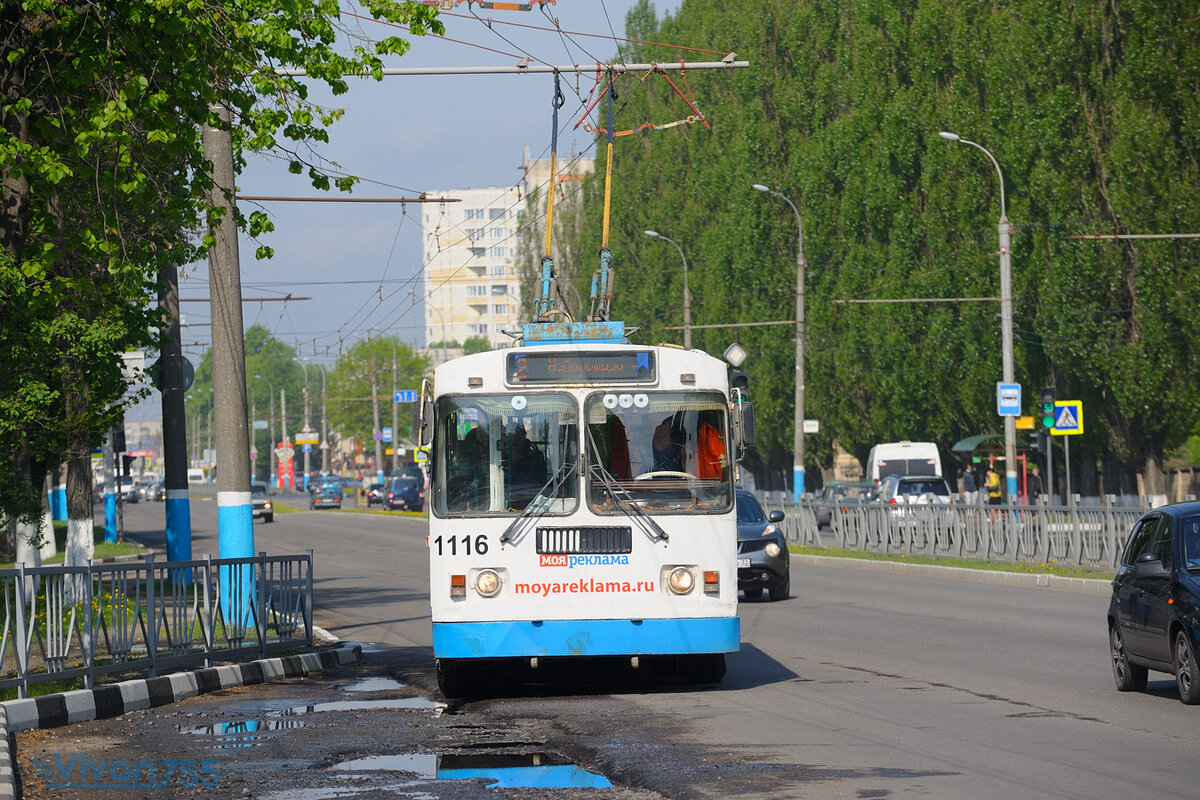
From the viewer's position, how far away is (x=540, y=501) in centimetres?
1289

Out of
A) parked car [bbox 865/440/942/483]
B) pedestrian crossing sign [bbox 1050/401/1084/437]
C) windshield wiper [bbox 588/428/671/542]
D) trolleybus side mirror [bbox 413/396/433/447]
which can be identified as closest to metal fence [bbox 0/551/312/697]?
trolleybus side mirror [bbox 413/396/433/447]

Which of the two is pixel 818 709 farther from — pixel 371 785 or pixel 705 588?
pixel 371 785

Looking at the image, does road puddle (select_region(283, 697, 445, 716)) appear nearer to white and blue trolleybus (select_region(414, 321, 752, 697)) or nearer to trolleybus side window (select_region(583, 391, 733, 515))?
white and blue trolleybus (select_region(414, 321, 752, 697))

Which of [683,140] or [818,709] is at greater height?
[683,140]

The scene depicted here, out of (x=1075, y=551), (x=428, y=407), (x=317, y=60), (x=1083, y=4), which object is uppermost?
(x=1083, y=4)

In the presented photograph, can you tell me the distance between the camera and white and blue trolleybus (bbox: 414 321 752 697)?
41.9 ft

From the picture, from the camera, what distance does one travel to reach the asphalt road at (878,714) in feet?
28.8

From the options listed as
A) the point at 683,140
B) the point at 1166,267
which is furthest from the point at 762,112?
the point at 1166,267

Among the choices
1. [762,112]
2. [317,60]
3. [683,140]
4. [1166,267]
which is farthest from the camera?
[683,140]

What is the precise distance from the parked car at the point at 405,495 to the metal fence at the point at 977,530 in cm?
3992

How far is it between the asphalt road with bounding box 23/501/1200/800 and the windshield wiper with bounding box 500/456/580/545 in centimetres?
131

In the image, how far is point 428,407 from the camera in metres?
13.3

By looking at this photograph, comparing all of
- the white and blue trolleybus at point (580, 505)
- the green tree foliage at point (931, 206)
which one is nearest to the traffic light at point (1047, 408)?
the green tree foliage at point (931, 206)

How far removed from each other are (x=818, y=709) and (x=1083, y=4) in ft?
117
